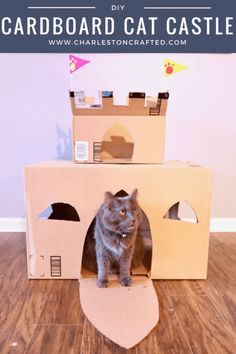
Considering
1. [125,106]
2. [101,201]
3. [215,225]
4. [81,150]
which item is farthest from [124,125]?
[215,225]

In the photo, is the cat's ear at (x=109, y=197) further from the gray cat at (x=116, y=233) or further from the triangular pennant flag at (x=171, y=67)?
the triangular pennant flag at (x=171, y=67)

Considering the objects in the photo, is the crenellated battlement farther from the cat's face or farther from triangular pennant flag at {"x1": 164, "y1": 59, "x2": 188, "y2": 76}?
triangular pennant flag at {"x1": 164, "y1": 59, "x2": 188, "y2": 76}

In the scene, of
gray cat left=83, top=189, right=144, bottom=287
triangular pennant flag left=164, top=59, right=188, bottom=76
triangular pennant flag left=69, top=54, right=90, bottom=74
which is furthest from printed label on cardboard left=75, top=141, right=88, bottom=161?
triangular pennant flag left=164, top=59, right=188, bottom=76

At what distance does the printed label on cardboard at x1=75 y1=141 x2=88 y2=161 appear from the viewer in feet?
3.58

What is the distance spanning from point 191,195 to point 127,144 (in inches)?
13.2

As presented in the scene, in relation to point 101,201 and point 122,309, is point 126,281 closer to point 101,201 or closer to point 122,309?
point 122,309

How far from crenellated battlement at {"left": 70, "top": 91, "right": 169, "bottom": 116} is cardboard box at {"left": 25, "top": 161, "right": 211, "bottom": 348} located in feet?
0.68

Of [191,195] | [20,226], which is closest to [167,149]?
[191,195]

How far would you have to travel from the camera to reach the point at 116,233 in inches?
38.1

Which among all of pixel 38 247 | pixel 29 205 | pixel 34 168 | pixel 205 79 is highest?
pixel 205 79

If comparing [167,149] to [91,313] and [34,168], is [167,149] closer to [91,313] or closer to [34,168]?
[34,168]

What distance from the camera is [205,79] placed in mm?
1534

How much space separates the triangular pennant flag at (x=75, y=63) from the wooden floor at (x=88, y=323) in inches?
40.9

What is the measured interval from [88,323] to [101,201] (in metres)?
0.41
